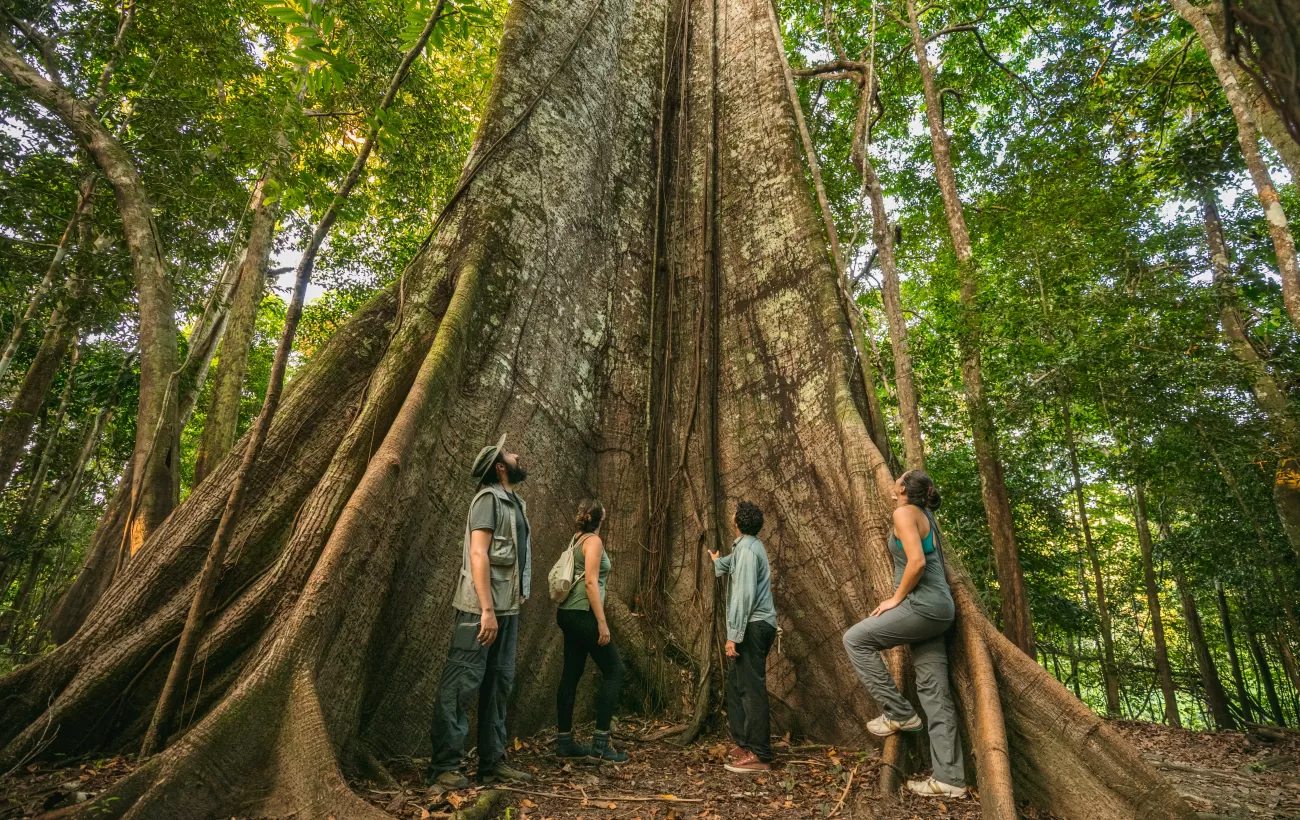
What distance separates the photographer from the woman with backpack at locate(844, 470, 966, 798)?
126 inches

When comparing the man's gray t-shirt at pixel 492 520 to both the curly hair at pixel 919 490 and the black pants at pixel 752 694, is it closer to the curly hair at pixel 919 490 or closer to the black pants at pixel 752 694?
the black pants at pixel 752 694

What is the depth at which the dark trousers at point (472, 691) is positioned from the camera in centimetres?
299

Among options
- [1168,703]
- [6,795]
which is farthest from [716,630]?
[1168,703]

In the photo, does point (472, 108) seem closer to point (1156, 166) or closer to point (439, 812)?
point (1156, 166)

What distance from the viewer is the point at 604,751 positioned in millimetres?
3561

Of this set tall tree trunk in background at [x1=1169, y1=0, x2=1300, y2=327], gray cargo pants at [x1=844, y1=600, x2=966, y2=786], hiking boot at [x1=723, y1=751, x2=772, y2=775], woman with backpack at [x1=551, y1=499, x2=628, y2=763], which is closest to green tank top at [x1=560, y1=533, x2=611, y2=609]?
woman with backpack at [x1=551, y1=499, x2=628, y2=763]

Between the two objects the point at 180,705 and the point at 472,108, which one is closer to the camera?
the point at 180,705

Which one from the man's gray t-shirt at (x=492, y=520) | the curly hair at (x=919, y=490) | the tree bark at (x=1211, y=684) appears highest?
the curly hair at (x=919, y=490)

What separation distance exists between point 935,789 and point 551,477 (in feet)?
9.33

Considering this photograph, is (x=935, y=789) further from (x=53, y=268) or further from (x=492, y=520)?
(x=53, y=268)

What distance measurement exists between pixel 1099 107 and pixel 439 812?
1004cm

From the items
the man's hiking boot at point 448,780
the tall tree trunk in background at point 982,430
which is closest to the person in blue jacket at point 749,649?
the man's hiking boot at point 448,780

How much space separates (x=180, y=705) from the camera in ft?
9.46

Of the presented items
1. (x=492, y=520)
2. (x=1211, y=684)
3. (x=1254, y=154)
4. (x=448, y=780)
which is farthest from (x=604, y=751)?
(x=1211, y=684)
